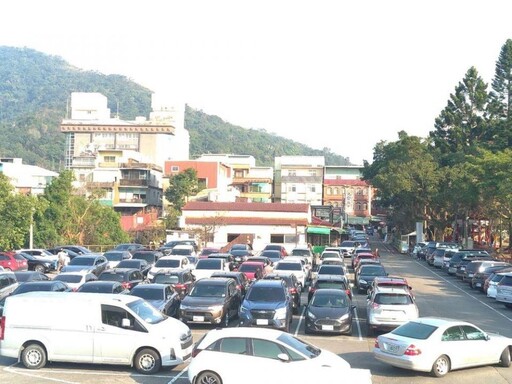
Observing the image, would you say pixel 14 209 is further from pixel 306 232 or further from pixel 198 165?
pixel 198 165

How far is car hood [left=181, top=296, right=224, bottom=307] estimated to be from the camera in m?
22.7

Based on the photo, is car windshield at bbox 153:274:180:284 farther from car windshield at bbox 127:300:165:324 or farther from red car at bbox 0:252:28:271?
red car at bbox 0:252:28:271

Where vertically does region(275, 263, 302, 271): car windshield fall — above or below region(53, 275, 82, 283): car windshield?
above

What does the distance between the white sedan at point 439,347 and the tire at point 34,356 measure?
8.00 m

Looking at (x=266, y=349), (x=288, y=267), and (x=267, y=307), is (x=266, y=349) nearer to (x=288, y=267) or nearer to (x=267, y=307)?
(x=267, y=307)

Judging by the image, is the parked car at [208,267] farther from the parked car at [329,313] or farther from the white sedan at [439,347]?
the white sedan at [439,347]

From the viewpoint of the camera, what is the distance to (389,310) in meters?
21.7

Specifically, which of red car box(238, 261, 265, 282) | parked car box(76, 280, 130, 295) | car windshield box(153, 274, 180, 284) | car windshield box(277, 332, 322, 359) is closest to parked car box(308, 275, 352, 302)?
car windshield box(153, 274, 180, 284)

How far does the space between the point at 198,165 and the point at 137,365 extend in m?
84.6

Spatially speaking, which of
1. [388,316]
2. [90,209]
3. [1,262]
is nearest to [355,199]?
[90,209]

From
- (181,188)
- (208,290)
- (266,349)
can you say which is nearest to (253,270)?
(208,290)

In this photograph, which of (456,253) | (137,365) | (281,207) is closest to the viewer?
(137,365)

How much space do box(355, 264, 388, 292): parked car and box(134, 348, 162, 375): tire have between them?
62.1ft

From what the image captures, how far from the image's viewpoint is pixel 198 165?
100438 mm
